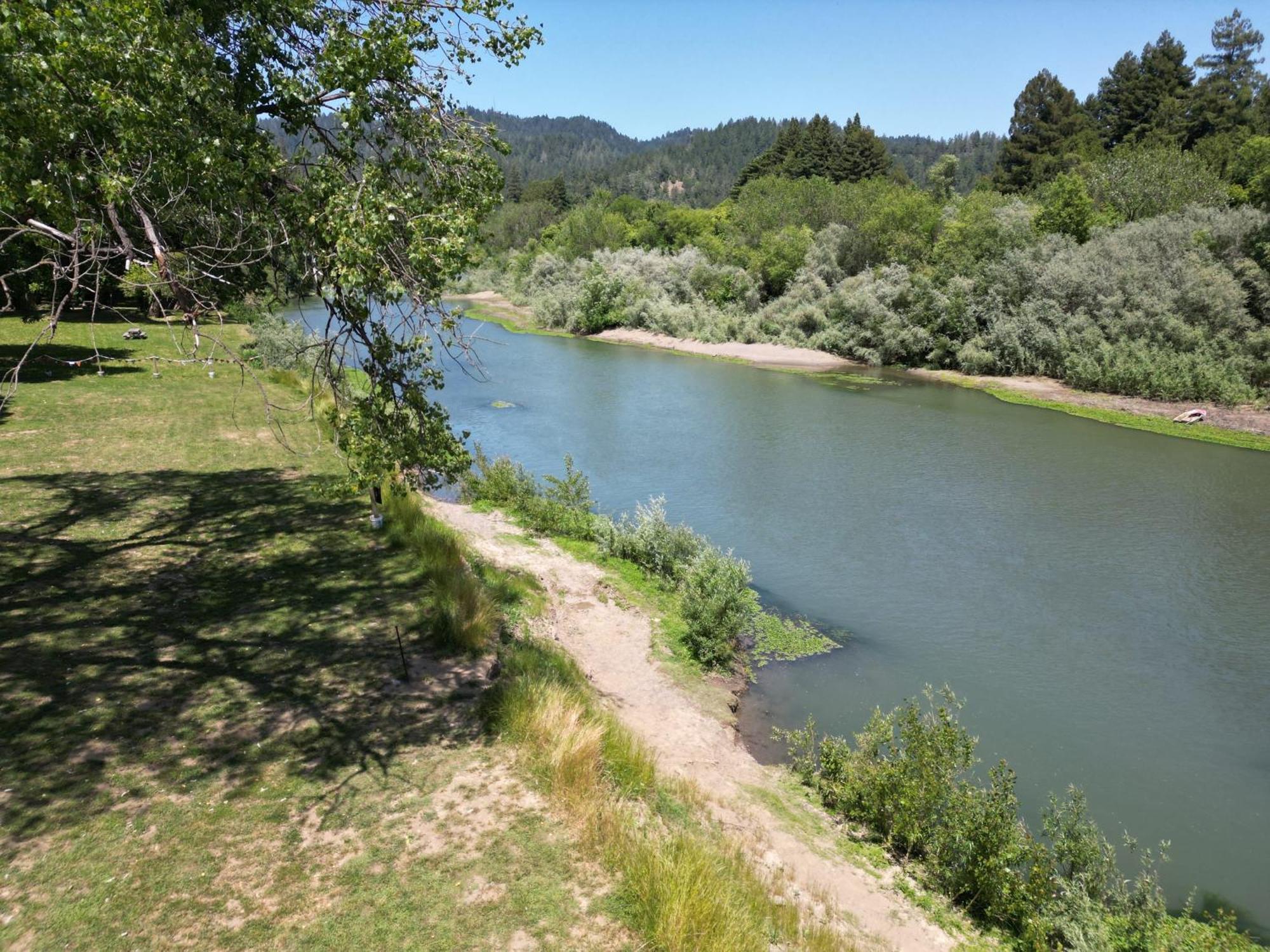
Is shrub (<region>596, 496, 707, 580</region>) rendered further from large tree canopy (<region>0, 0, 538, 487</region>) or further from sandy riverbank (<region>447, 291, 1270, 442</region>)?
sandy riverbank (<region>447, 291, 1270, 442</region>)

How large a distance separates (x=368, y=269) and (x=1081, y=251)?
140 feet

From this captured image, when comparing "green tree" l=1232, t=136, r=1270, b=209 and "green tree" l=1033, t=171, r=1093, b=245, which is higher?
"green tree" l=1232, t=136, r=1270, b=209

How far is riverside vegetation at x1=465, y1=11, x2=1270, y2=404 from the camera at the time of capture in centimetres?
3438

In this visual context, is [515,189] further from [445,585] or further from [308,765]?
[308,765]

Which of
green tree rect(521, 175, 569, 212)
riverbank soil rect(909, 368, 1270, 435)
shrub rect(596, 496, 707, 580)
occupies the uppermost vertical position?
green tree rect(521, 175, 569, 212)

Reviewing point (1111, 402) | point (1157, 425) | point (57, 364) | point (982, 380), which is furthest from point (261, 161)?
point (982, 380)

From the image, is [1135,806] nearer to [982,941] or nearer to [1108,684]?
[1108,684]

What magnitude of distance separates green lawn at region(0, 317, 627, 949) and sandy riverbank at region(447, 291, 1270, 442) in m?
31.7

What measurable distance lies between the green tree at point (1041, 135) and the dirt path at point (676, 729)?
65.2m

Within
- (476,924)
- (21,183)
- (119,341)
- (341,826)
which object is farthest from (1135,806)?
(119,341)

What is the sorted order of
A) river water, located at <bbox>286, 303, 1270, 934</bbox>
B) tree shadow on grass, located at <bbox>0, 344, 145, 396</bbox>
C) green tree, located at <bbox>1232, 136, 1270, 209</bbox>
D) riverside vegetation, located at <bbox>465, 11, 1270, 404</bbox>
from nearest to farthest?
river water, located at <bbox>286, 303, 1270, 934</bbox> → tree shadow on grass, located at <bbox>0, 344, 145, 396</bbox> → riverside vegetation, located at <bbox>465, 11, 1270, 404</bbox> → green tree, located at <bbox>1232, 136, 1270, 209</bbox>

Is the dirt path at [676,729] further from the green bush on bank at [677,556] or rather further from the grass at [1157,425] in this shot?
the grass at [1157,425]

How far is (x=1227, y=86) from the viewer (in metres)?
60.6

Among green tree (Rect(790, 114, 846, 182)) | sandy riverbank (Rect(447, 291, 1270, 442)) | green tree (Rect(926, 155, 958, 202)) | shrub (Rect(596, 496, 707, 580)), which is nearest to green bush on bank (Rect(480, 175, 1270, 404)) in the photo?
sandy riverbank (Rect(447, 291, 1270, 442))
